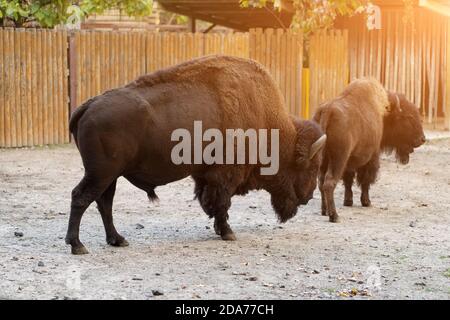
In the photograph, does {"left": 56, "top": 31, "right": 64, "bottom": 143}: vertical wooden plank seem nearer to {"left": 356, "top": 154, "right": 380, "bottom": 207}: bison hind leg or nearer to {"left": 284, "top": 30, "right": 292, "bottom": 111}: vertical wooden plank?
{"left": 284, "top": 30, "right": 292, "bottom": 111}: vertical wooden plank

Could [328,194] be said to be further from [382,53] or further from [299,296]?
[382,53]

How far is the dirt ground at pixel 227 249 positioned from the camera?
6598mm

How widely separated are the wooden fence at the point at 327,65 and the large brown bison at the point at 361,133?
6.80m

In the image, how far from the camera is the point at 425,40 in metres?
19.1

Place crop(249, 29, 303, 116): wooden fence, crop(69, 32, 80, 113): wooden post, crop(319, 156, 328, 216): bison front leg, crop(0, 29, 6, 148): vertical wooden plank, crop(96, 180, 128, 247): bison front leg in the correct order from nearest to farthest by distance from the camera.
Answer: crop(96, 180, 128, 247): bison front leg < crop(319, 156, 328, 216): bison front leg < crop(0, 29, 6, 148): vertical wooden plank < crop(69, 32, 80, 113): wooden post < crop(249, 29, 303, 116): wooden fence

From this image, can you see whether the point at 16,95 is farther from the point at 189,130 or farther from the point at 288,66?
the point at 189,130

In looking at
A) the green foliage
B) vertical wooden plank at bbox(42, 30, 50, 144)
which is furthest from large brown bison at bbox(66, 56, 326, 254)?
vertical wooden plank at bbox(42, 30, 50, 144)

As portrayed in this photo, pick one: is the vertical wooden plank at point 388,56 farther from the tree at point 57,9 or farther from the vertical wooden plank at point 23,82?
the vertical wooden plank at point 23,82

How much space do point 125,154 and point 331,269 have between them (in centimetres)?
208

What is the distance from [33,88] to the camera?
1594 cm

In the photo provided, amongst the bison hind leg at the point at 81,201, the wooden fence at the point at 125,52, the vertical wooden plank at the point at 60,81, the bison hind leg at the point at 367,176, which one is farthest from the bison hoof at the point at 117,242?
the wooden fence at the point at 125,52

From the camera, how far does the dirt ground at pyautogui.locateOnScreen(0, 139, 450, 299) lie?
21.6ft

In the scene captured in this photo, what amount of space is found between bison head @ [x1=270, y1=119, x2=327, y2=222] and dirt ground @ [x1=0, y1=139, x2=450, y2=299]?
0.32m

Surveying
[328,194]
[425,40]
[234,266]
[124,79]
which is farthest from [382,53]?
[234,266]
